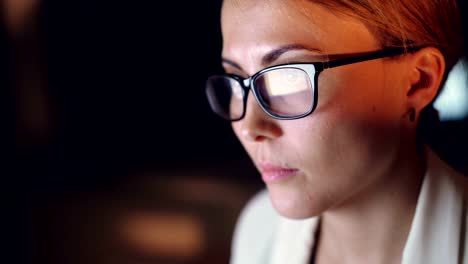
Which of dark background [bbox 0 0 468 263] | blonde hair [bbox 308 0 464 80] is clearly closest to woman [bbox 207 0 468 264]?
blonde hair [bbox 308 0 464 80]

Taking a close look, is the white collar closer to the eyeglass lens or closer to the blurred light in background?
the blurred light in background

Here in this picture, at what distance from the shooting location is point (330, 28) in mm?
534

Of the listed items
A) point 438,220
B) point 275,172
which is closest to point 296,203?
point 275,172

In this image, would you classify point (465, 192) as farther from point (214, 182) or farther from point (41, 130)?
point (41, 130)

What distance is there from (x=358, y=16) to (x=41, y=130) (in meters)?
1.06

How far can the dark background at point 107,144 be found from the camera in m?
1.11

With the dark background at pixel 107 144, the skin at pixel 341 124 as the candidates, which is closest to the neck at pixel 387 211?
the skin at pixel 341 124

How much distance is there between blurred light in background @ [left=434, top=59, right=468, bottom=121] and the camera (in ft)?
1.97

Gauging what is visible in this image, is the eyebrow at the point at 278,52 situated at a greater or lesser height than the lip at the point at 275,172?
greater

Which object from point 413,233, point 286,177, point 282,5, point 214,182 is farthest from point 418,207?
point 214,182

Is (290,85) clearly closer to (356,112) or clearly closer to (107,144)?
(356,112)

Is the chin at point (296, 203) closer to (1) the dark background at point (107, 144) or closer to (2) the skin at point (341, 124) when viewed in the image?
(2) the skin at point (341, 124)

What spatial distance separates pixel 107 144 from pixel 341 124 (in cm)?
93

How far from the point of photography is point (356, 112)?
550 millimetres
